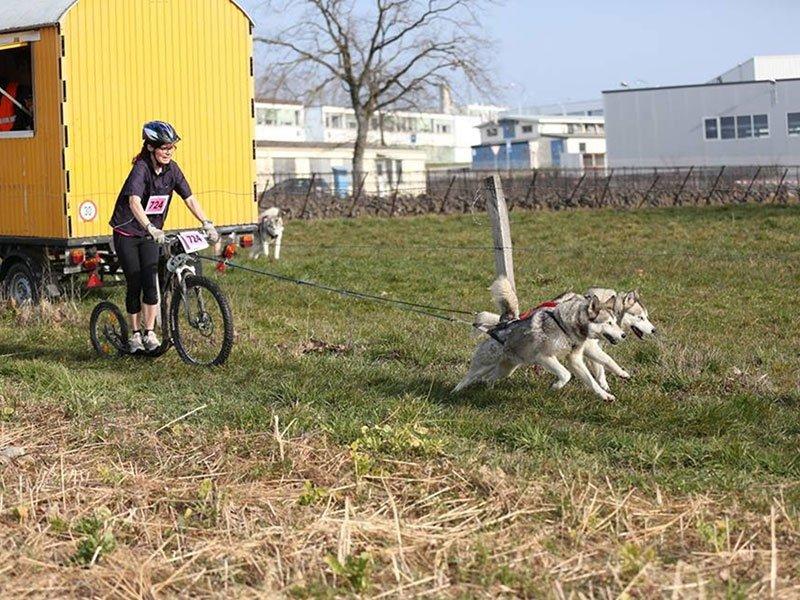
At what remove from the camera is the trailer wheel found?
13.3m

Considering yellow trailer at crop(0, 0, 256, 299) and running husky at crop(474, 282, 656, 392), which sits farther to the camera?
yellow trailer at crop(0, 0, 256, 299)

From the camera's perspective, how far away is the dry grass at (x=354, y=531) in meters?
4.36

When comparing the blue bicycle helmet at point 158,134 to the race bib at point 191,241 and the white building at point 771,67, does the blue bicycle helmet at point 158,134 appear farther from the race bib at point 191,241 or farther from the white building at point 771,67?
the white building at point 771,67

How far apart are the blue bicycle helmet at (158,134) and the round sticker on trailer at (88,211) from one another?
402cm

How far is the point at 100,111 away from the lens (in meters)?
12.8

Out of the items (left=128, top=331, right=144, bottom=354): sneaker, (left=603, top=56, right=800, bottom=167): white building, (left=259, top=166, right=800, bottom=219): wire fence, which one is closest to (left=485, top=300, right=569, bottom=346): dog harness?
(left=128, top=331, right=144, bottom=354): sneaker

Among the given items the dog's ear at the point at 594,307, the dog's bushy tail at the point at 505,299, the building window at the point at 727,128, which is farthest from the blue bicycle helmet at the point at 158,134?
the building window at the point at 727,128

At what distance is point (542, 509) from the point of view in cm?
507

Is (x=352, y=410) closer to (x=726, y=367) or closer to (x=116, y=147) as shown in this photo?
(x=726, y=367)

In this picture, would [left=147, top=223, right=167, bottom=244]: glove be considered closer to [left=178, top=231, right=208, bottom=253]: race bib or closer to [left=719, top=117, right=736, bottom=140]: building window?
[left=178, top=231, right=208, bottom=253]: race bib

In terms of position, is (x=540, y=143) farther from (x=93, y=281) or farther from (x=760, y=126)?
(x=93, y=281)

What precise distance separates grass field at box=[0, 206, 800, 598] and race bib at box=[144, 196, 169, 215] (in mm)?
1259

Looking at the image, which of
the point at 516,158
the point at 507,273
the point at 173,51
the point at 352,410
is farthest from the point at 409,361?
the point at 516,158

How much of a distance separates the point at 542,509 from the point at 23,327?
8118 millimetres
